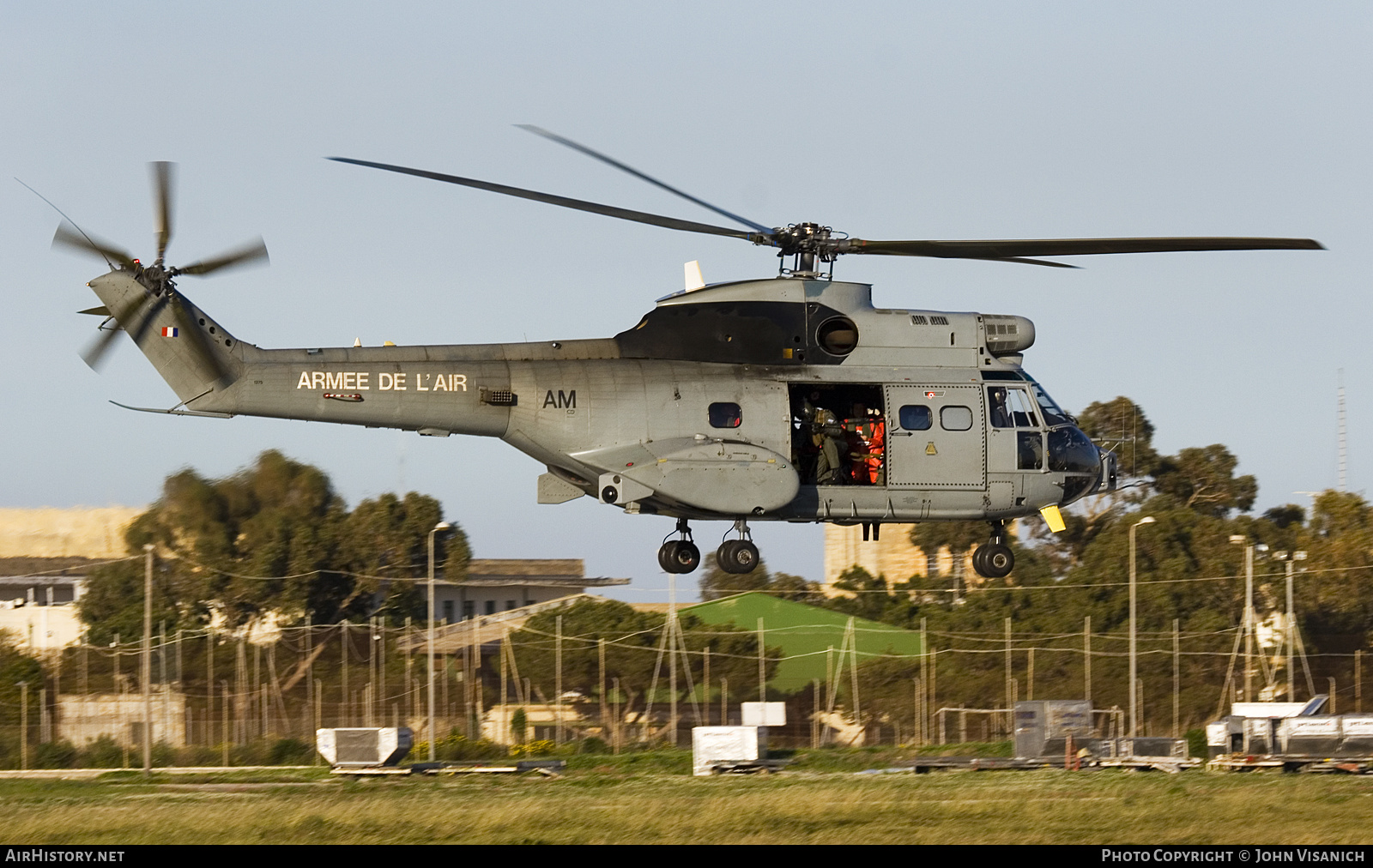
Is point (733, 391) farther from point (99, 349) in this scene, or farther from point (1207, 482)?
point (1207, 482)

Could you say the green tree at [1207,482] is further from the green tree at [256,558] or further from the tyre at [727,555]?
the tyre at [727,555]

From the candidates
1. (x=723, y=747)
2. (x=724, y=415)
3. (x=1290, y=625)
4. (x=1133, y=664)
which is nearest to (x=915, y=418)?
(x=724, y=415)

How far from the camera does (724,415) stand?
2508 cm

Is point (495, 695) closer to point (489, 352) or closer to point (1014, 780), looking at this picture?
point (1014, 780)

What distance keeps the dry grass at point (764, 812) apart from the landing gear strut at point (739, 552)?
483cm

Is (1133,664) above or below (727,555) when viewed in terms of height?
below

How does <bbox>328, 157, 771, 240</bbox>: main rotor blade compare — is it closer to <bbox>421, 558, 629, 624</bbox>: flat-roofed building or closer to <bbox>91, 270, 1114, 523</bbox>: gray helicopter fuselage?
<bbox>91, 270, 1114, 523</bbox>: gray helicopter fuselage

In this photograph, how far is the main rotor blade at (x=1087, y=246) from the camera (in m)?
24.2

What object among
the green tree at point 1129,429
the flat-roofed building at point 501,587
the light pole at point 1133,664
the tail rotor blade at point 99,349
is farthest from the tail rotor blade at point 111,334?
the green tree at point 1129,429

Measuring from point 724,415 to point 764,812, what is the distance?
29.4ft

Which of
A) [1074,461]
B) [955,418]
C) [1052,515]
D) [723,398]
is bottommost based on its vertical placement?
[1052,515]

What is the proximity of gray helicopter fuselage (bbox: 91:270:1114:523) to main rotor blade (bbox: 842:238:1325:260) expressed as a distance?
Result: 1846 mm

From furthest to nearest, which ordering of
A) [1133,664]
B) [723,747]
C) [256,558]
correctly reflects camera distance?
1. [256,558]
2. [1133,664]
3. [723,747]

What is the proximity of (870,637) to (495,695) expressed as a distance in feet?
47.3
